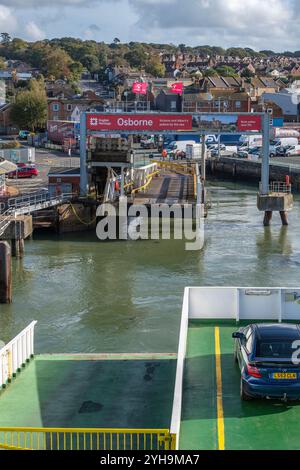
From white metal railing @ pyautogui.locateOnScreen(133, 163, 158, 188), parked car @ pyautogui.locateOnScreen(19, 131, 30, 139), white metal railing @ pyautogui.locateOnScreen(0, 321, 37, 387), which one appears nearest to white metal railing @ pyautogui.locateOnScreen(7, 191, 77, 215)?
white metal railing @ pyautogui.locateOnScreen(133, 163, 158, 188)

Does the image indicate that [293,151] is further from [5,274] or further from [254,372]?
[254,372]

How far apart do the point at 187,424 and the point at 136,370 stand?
2824 millimetres

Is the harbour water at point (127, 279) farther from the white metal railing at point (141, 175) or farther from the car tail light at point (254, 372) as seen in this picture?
the car tail light at point (254, 372)

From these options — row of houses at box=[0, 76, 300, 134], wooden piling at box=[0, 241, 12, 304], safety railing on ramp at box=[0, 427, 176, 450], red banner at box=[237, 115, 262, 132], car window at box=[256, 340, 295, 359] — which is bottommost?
wooden piling at box=[0, 241, 12, 304]

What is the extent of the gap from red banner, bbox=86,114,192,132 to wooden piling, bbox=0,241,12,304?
14.8m

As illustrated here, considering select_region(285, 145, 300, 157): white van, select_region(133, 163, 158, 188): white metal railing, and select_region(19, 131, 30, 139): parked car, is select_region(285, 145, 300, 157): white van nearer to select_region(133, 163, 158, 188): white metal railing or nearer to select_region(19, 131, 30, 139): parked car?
select_region(133, 163, 158, 188): white metal railing

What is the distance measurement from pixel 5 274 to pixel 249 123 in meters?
18.4

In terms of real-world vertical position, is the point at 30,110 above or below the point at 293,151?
above

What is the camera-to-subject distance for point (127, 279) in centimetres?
2605

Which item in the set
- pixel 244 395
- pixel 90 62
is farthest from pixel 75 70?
pixel 244 395

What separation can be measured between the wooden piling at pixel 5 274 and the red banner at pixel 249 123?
702 inches

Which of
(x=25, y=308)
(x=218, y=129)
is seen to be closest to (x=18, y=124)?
(x=218, y=129)

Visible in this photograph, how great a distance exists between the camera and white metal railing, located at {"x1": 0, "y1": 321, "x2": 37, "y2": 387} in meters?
11.0
